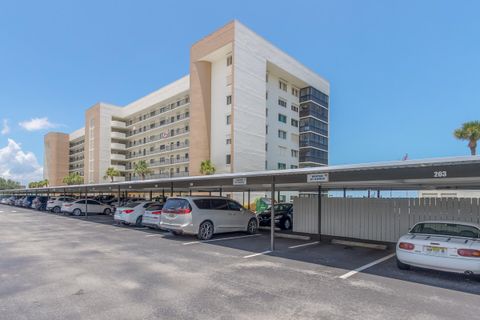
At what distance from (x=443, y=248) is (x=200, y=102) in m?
43.1

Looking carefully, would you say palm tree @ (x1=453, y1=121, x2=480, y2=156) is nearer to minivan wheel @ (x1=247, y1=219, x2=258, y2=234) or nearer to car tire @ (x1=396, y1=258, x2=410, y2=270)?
minivan wheel @ (x1=247, y1=219, x2=258, y2=234)

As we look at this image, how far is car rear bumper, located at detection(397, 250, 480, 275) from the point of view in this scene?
21.3ft

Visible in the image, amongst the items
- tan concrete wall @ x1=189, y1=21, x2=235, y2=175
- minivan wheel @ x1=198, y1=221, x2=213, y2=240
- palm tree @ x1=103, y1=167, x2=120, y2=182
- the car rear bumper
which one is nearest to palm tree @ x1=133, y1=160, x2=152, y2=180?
palm tree @ x1=103, y1=167, x2=120, y2=182

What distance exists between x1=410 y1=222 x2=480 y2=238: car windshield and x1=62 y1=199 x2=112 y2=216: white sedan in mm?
25176

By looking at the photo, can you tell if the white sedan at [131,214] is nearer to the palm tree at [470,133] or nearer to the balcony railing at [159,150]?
the palm tree at [470,133]

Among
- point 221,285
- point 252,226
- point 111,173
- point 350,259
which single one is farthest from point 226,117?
point 221,285

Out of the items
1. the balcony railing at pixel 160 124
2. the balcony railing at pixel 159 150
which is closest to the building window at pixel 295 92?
the balcony railing at pixel 160 124

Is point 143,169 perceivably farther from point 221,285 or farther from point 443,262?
point 443,262

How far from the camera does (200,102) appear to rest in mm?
47531

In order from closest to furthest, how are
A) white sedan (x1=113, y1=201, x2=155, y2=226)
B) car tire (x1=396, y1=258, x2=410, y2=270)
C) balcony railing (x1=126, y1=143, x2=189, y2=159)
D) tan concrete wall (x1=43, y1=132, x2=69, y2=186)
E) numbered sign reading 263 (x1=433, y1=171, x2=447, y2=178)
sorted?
numbered sign reading 263 (x1=433, y1=171, x2=447, y2=178)
car tire (x1=396, y1=258, x2=410, y2=270)
white sedan (x1=113, y1=201, x2=155, y2=226)
balcony railing (x1=126, y1=143, x2=189, y2=159)
tan concrete wall (x1=43, y1=132, x2=69, y2=186)

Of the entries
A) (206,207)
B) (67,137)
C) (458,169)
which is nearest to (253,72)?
(206,207)

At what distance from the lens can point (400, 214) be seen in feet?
38.9

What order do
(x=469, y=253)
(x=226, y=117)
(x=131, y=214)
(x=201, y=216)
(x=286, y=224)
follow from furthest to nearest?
1. (x=226, y=117)
2. (x=286, y=224)
3. (x=131, y=214)
4. (x=201, y=216)
5. (x=469, y=253)

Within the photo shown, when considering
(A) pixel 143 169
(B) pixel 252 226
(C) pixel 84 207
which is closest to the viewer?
(B) pixel 252 226
